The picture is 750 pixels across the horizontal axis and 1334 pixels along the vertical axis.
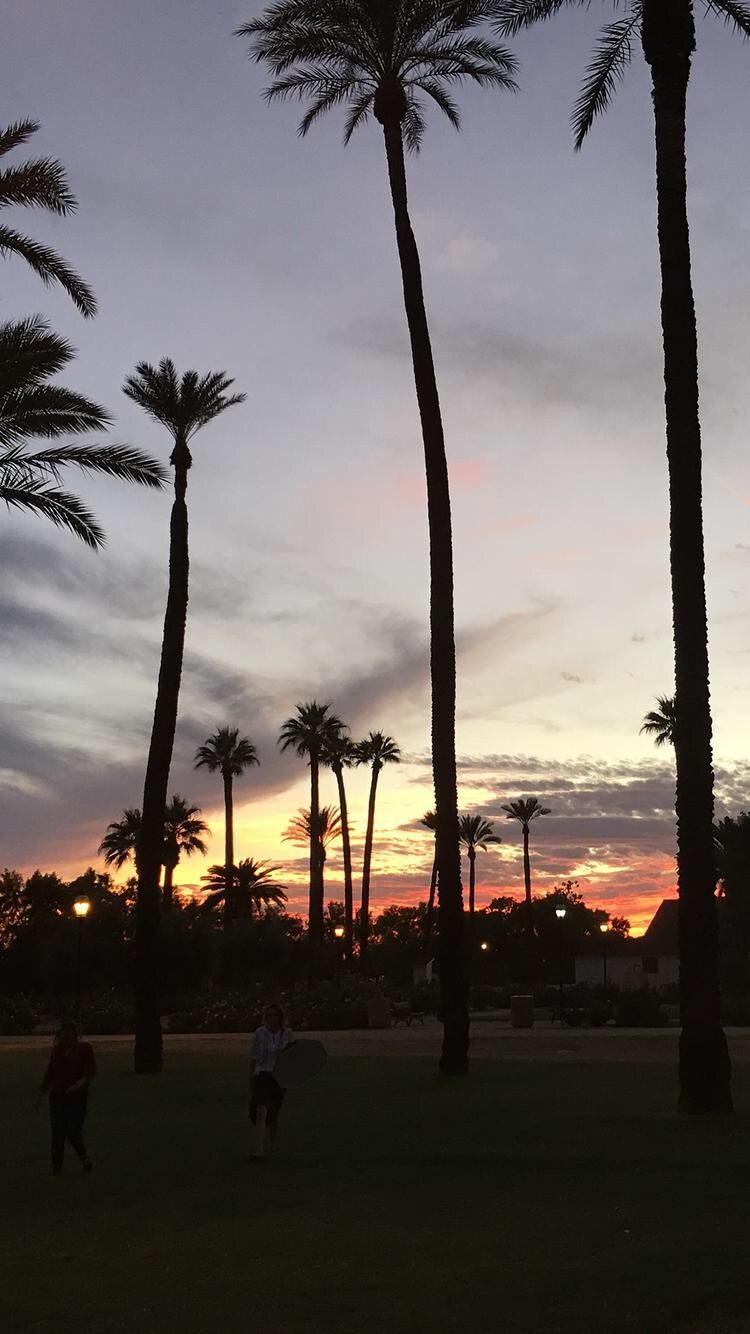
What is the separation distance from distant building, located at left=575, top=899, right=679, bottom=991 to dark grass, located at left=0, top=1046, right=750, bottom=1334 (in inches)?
3041

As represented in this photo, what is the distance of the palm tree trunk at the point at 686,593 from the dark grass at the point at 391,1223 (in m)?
1.03

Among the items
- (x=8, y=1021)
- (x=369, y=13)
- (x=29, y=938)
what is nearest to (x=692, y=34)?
(x=369, y=13)

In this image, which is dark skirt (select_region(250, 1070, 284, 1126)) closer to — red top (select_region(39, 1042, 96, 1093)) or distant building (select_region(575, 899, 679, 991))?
red top (select_region(39, 1042, 96, 1093))

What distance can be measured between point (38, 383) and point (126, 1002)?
33.4 metres

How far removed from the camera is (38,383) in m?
25.0

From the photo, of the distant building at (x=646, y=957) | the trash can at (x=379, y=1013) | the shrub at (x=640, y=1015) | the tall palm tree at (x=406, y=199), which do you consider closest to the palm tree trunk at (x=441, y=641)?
the tall palm tree at (x=406, y=199)

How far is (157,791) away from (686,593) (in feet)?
48.8

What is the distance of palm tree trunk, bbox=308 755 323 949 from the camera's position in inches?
2995

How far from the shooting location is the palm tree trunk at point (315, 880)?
7606 cm

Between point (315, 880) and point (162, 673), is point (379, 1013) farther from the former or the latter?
point (315, 880)

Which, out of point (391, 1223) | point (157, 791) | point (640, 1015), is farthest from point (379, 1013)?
point (391, 1223)

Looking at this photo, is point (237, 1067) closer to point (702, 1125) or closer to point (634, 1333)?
point (702, 1125)

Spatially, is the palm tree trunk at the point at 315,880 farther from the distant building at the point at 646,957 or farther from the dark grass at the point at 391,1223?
the dark grass at the point at 391,1223

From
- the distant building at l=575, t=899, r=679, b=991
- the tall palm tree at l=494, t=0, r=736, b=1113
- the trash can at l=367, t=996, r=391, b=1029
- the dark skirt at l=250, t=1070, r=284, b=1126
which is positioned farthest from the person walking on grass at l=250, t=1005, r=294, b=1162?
the distant building at l=575, t=899, r=679, b=991
